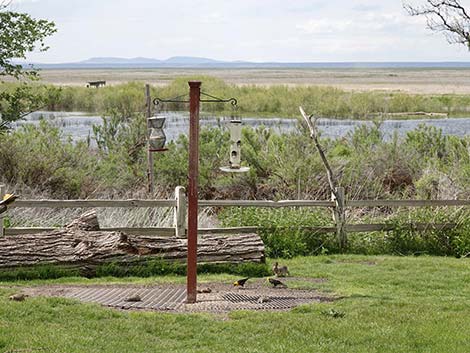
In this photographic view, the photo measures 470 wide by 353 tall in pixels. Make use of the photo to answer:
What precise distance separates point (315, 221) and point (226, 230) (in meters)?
2.05

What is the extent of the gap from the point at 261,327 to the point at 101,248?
4.26 m

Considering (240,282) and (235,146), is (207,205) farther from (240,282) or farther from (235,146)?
(235,146)

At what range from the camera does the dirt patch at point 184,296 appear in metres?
A: 9.69

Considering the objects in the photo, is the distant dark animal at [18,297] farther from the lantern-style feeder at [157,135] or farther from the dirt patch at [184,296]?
the lantern-style feeder at [157,135]

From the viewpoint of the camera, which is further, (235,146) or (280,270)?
(280,270)

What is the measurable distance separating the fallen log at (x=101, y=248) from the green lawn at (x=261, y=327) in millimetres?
1346

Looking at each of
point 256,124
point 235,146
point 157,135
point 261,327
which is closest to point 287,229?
point 235,146

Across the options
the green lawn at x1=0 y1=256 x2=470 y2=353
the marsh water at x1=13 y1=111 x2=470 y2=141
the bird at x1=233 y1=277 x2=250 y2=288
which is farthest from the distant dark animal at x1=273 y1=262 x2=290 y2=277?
the marsh water at x1=13 y1=111 x2=470 y2=141

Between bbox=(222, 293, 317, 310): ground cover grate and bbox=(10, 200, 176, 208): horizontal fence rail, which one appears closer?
bbox=(222, 293, 317, 310): ground cover grate

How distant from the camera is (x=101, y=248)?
1191 centimetres

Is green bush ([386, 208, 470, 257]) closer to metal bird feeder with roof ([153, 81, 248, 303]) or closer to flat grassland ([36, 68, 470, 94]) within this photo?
metal bird feeder with roof ([153, 81, 248, 303])

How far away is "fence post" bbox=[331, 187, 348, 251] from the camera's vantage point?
45.9 ft

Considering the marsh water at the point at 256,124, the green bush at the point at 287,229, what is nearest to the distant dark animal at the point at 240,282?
the green bush at the point at 287,229

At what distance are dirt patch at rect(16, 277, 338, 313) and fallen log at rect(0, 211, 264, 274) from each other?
867 mm
